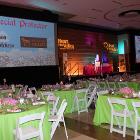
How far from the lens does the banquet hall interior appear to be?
163 inches

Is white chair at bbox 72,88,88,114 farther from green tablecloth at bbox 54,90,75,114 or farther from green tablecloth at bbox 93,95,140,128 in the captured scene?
green tablecloth at bbox 93,95,140,128

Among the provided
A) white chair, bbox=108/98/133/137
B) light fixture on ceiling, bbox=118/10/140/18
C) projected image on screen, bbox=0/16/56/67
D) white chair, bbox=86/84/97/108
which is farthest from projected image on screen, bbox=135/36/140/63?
white chair, bbox=108/98/133/137

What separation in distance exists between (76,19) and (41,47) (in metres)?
3.25

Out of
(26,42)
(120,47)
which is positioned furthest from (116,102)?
(120,47)

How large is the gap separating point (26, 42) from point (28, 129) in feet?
22.0

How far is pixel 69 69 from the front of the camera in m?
13.5

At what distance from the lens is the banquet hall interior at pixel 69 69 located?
4.15 meters

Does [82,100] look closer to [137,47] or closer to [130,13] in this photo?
[130,13]

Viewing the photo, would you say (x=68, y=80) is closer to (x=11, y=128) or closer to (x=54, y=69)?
(x=54, y=69)

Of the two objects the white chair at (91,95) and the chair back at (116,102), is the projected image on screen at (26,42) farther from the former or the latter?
the chair back at (116,102)

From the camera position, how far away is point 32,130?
363cm

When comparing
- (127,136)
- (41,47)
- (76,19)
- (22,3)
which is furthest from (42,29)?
(127,136)

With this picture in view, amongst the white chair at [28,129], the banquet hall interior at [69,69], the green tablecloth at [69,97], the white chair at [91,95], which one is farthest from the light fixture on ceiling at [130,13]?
the white chair at [28,129]

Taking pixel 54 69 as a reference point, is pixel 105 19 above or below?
above
